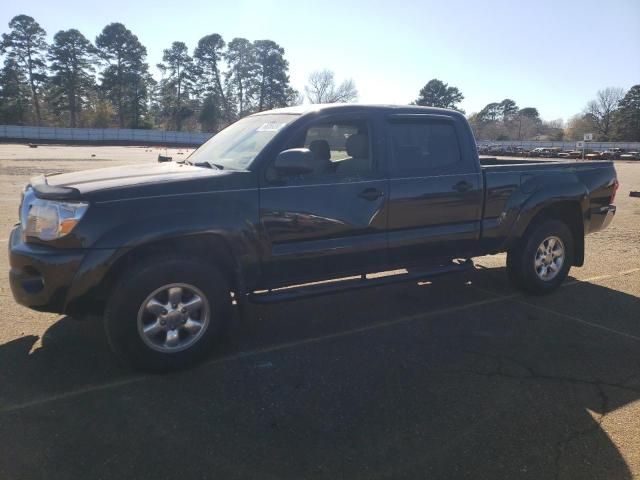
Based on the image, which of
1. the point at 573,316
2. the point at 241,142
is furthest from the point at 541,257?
the point at 241,142

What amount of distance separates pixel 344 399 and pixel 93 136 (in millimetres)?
61078

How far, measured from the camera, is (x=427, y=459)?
2.63 metres

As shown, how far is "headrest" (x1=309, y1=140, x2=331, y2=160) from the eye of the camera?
427 cm

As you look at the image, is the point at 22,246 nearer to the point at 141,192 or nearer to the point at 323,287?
the point at 141,192

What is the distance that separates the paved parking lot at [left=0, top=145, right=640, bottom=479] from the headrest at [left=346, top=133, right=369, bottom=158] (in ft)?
5.16

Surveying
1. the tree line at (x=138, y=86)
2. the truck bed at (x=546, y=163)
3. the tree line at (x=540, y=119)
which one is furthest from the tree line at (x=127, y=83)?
the truck bed at (x=546, y=163)

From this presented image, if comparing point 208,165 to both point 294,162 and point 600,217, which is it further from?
point 600,217

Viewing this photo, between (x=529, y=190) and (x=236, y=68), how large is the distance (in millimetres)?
77356

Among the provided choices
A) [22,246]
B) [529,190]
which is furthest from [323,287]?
[529,190]

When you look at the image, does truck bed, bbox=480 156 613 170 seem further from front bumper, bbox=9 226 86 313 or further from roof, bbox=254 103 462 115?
front bumper, bbox=9 226 86 313

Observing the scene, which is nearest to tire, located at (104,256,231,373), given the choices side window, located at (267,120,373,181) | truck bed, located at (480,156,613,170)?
side window, located at (267,120,373,181)

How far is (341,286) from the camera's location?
4199mm

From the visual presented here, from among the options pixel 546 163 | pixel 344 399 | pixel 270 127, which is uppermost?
pixel 270 127

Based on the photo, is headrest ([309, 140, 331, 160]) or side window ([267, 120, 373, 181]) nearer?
side window ([267, 120, 373, 181])
